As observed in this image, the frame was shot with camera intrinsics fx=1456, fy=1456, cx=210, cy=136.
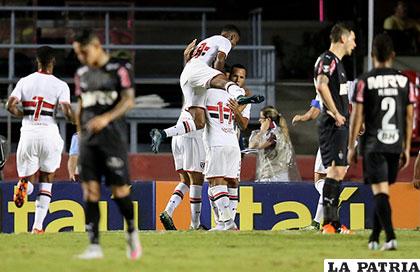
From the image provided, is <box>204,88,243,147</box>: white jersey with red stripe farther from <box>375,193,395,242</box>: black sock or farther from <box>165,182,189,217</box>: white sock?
<box>375,193,395,242</box>: black sock

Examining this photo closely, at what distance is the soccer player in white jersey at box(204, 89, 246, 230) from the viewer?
17.7 metres

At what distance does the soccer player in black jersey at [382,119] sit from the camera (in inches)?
564

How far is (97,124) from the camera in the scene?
13.1m

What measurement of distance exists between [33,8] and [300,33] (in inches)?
207

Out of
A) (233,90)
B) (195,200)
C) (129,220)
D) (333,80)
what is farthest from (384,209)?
(195,200)

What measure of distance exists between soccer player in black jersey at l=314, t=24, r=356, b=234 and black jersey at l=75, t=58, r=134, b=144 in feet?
10.7

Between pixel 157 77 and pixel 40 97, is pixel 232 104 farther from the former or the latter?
pixel 157 77

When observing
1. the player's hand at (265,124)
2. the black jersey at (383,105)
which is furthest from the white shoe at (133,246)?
the player's hand at (265,124)

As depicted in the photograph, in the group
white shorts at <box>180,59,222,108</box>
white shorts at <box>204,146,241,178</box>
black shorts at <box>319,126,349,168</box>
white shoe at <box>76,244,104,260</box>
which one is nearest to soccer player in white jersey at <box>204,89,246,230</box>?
white shorts at <box>204,146,241,178</box>

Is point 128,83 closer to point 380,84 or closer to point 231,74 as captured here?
point 380,84

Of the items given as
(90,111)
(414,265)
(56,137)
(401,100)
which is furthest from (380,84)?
(56,137)

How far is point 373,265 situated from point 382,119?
1489 millimetres

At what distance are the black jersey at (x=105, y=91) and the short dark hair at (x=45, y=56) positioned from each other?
397cm

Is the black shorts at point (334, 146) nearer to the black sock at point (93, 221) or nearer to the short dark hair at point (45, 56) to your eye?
the short dark hair at point (45, 56)
